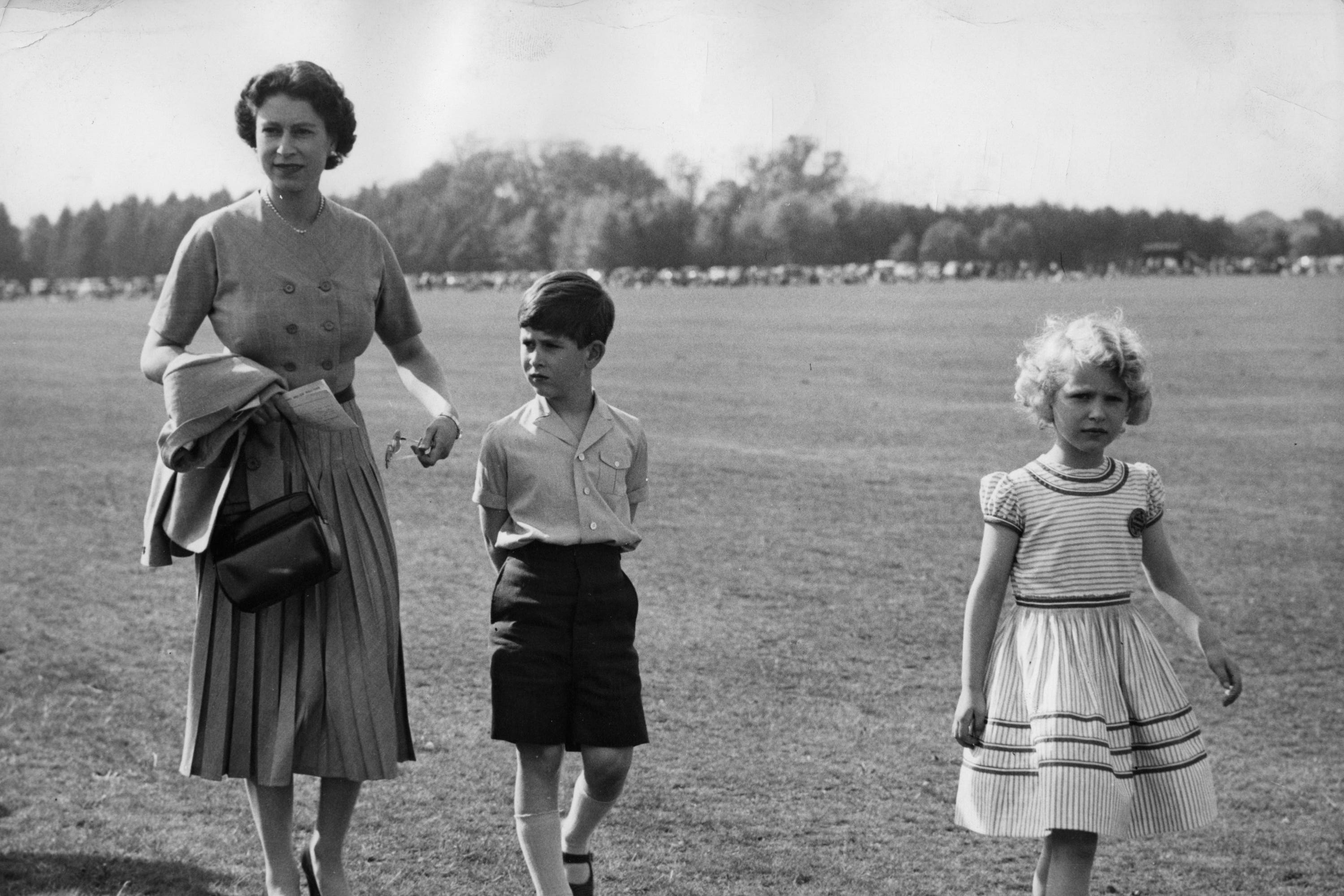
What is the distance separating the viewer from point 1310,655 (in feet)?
24.4

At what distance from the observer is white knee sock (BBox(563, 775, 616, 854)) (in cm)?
371

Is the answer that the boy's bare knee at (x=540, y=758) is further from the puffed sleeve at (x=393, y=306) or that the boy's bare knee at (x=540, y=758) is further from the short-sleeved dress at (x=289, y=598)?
the puffed sleeve at (x=393, y=306)

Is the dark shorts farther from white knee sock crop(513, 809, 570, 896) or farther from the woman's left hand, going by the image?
the woman's left hand

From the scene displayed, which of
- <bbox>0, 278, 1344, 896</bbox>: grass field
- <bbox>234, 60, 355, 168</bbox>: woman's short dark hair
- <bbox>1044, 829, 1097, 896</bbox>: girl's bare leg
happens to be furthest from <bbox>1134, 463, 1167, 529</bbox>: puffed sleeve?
<bbox>234, 60, 355, 168</bbox>: woman's short dark hair

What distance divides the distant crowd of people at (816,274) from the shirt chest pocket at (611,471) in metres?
21.1

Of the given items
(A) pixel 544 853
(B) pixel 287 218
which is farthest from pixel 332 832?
(B) pixel 287 218

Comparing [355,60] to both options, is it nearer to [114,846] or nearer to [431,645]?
[431,645]

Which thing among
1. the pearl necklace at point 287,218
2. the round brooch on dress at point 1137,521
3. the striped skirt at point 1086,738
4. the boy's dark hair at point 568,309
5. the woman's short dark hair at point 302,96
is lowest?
the striped skirt at point 1086,738

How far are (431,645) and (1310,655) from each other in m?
4.19

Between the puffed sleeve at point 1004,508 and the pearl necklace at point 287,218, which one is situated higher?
the pearl necklace at point 287,218

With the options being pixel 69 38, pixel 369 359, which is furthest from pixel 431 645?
pixel 369 359

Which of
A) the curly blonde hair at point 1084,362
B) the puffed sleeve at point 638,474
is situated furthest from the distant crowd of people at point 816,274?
the puffed sleeve at point 638,474

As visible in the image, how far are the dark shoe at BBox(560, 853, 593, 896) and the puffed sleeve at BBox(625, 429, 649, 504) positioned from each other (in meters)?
0.87

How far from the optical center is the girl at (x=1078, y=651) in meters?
3.36
